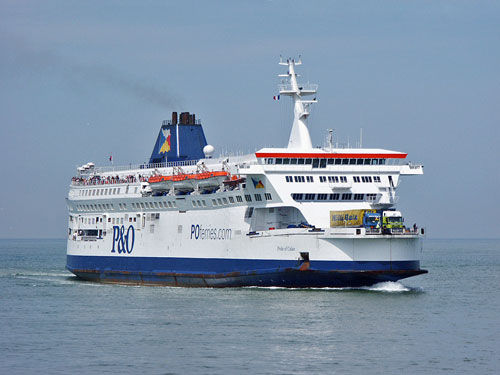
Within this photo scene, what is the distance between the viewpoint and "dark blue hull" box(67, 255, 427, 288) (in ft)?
145

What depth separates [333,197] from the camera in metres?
47.5

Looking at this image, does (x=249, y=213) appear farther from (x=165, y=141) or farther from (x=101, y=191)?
(x=101, y=191)

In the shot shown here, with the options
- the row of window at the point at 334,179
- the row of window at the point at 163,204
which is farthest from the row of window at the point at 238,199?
the row of window at the point at 334,179

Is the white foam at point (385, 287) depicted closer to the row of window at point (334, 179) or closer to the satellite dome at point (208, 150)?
the row of window at point (334, 179)

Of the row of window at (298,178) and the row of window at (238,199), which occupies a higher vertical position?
the row of window at (298,178)

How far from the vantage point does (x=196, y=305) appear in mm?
43281

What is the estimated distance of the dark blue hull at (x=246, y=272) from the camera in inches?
1740

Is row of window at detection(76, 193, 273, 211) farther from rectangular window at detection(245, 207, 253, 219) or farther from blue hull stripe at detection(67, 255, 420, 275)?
blue hull stripe at detection(67, 255, 420, 275)

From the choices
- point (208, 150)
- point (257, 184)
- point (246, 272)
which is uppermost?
point (208, 150)

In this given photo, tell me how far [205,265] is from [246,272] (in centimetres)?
404

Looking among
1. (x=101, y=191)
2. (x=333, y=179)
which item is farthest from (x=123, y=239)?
(x=333, y=179)

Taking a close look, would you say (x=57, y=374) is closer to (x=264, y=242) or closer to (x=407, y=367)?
(x=407, y=367)

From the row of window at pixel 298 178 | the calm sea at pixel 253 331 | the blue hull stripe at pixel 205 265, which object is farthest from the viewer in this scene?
the row of window at pixel 298 178

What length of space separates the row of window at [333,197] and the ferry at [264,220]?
0.05m
